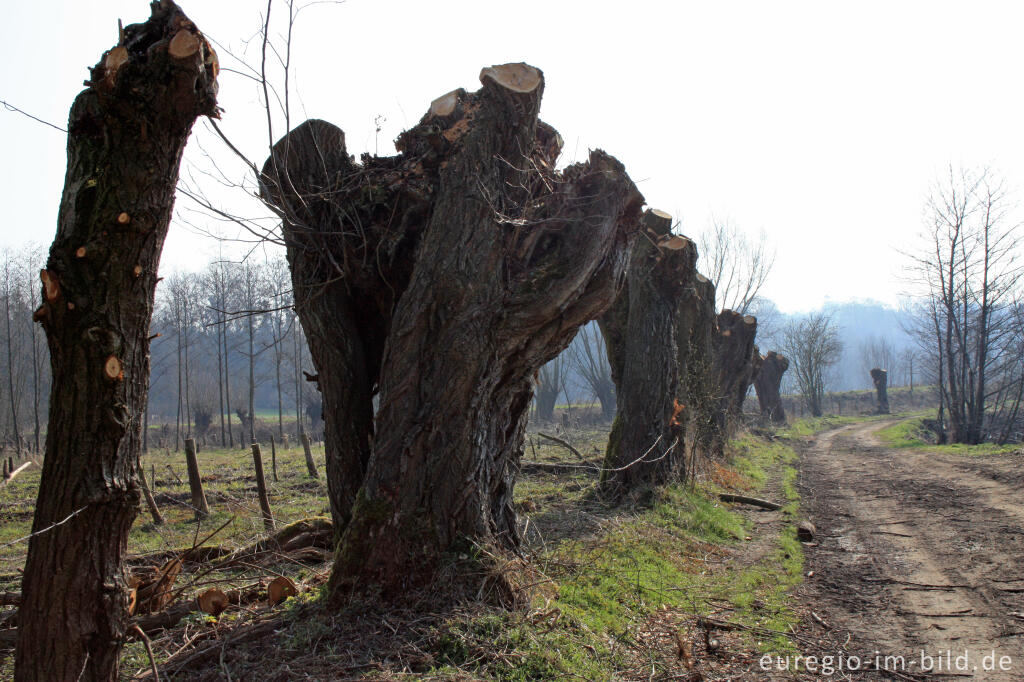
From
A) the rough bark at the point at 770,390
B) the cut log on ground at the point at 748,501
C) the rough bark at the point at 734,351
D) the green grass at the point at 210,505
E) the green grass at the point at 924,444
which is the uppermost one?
the rough bark at the point at 734,351

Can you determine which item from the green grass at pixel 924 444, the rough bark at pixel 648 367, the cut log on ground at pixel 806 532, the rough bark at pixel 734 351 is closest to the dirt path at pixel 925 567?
the cut log on ground at pixel 806 532

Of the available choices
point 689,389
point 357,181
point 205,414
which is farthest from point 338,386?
point 205,414

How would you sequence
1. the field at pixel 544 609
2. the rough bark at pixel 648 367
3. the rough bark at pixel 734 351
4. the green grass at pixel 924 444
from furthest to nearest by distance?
the rough bark at pixel 734 351, the green grass at pixel 924 444, the rough bark at pixel 648 367, the field at pixel 544 609

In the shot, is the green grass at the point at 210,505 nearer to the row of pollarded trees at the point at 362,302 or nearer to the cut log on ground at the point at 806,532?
the row of pollarded trees at the point at 362,302

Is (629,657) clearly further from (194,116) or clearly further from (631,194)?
(194,116)

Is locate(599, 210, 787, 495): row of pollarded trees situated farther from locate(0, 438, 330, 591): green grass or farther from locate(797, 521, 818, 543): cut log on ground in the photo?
locate(0, 438, 330, 591): green grass

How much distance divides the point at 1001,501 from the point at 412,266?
874 centimetres

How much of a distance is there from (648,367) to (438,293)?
215 inches

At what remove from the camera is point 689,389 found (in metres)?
10.7

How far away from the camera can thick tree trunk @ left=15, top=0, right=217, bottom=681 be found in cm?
263

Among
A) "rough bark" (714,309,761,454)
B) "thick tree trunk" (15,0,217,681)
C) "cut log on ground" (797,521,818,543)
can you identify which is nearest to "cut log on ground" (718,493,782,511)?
"cut log on ground" (797,521,818,543)

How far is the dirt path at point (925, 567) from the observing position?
13.3 feet

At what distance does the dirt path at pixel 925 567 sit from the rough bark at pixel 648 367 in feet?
7.49

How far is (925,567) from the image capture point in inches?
227
